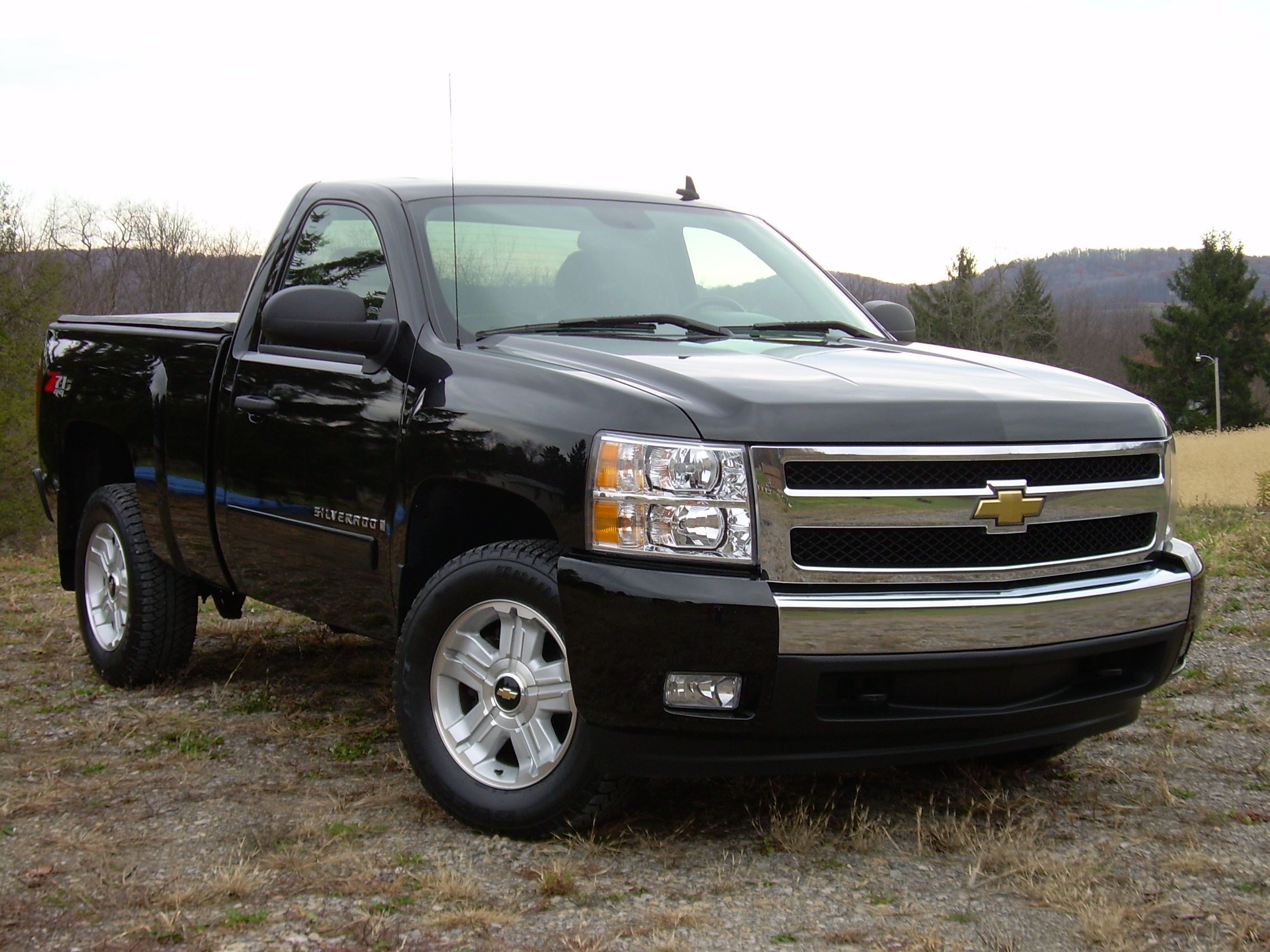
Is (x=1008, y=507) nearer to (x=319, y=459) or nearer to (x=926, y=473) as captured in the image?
(x=926, y=473)

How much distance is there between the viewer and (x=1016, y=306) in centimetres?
5962

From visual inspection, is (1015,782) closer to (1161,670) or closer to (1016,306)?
(1161,670)

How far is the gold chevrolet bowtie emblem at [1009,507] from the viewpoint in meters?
3.22

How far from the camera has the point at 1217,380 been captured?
59.3 meters

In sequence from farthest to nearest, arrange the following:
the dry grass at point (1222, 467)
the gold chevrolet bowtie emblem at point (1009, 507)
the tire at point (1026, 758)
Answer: the dry grass at point (1222, 467) < the tire at point (1026, 758) < the gold chevrolet bowtie emblem at point (1009, 507)

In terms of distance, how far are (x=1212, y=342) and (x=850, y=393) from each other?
6529cm

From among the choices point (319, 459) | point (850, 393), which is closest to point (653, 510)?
point (850, 393)

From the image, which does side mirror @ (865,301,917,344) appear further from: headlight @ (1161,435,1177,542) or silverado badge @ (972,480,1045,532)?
silverado badge @ (972,480,1045,532)

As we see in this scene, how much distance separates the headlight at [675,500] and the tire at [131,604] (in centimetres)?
294

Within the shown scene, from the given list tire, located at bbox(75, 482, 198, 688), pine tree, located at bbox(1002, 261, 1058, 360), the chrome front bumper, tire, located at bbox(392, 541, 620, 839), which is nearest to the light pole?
pine tree, located at bbox(1002, 261, 1058, 360)

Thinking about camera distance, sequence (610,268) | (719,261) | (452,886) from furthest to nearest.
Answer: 1. (719,261)
2. (610,268)
3. (452,886)

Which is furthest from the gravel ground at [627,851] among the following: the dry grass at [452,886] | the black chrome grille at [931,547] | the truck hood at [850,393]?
the truck hood at [850,393]

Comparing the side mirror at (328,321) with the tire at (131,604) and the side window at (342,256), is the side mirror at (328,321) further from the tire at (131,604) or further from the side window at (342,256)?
the tire at (131,604)

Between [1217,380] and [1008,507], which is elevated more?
[1008,507]
